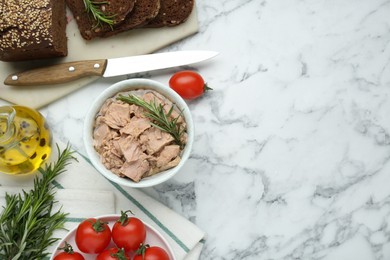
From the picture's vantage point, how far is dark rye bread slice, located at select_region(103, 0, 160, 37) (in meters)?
1.72

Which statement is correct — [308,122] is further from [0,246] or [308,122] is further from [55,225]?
[0,246]

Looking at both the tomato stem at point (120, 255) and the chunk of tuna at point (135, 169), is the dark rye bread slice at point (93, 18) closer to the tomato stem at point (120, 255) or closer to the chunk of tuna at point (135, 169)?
the chunk of tuna at point (135, 169)

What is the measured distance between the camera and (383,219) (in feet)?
5.93

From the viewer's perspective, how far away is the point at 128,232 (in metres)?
1.59

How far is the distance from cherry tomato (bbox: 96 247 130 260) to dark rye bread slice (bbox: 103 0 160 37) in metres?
0.68

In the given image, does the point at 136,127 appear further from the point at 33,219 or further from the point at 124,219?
the point at 33,219

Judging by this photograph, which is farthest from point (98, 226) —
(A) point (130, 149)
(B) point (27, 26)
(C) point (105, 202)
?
(B) point (27, 26)

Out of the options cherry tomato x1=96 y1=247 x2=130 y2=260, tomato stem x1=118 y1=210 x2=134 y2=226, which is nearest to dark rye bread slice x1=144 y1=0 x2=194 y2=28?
tomato stem x1=118 y1=210 x2=134 y2=226

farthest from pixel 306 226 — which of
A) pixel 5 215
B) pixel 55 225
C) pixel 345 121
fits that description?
pixel 5 215

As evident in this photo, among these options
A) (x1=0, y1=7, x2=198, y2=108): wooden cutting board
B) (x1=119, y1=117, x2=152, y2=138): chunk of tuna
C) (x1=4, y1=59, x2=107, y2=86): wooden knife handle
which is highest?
(x1=0, y1=7, x2=198, y2=108): wooden cutting board

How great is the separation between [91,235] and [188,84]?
539 mm

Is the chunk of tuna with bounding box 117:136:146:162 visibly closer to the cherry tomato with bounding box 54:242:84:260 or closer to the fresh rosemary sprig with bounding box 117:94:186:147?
the fresh rosemary sprig with bounding box 117:94:186:147

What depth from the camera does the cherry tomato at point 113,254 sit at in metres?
1.54

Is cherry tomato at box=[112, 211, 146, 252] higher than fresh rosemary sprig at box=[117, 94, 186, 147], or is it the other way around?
fresh rosemary sprig at box=[117, 94, 186, 147]
